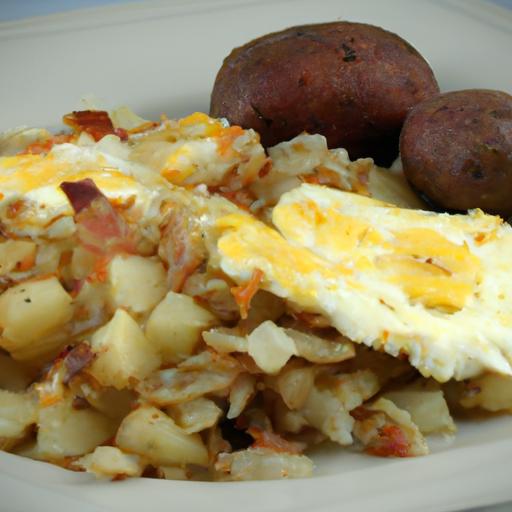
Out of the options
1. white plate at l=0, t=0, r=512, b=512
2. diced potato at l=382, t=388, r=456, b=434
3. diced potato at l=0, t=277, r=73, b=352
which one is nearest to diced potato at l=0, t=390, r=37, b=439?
diced potato at l=0, t=277, r=73, b=352

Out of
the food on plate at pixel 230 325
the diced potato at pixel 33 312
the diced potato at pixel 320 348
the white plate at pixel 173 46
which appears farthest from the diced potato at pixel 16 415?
the white plate at pixel 173 46

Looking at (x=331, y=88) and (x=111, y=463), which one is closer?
(x=111, y=463)

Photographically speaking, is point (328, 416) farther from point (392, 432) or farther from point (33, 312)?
point (33, 312)

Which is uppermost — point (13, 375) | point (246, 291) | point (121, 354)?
point (246, 291)

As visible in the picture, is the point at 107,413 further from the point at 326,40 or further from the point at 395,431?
the point at 326,40

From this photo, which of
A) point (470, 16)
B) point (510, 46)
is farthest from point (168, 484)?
point (470, 16)

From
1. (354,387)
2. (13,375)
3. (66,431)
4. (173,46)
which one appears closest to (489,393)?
(354,387)
